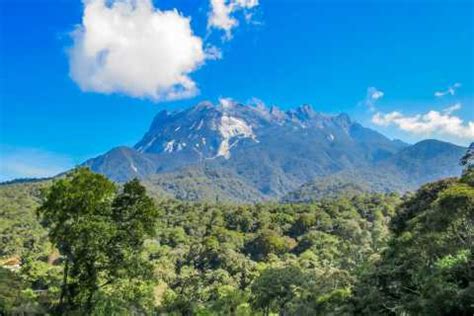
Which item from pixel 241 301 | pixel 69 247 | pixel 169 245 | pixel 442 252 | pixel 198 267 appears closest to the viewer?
pixel 69 247

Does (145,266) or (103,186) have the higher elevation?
(103,186)

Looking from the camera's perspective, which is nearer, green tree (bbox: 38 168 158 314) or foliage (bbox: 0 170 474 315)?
green tree (bbox: 38 168 158 314)

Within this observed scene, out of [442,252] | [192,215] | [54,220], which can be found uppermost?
[192,215]

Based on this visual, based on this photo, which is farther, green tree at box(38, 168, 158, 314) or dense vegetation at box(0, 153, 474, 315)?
dense vegetation at box(0, 153, 474, 315)

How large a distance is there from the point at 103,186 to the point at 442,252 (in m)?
16.1

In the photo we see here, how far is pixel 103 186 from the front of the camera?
19.2m

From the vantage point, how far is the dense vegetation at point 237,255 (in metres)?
19.1

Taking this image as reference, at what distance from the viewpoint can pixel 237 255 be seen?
8256 cm

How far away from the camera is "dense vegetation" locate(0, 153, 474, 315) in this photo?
19.1 m

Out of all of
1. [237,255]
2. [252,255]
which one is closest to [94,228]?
[237,255]

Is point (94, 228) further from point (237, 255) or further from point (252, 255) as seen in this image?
point (252, 255)

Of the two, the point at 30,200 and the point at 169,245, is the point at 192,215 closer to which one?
the point at 169,245

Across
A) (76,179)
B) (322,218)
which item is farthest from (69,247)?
(322,218)

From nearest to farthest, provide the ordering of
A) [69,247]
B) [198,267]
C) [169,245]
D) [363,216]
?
[69,247] < [198,267] < [169,245] < [363,216]
